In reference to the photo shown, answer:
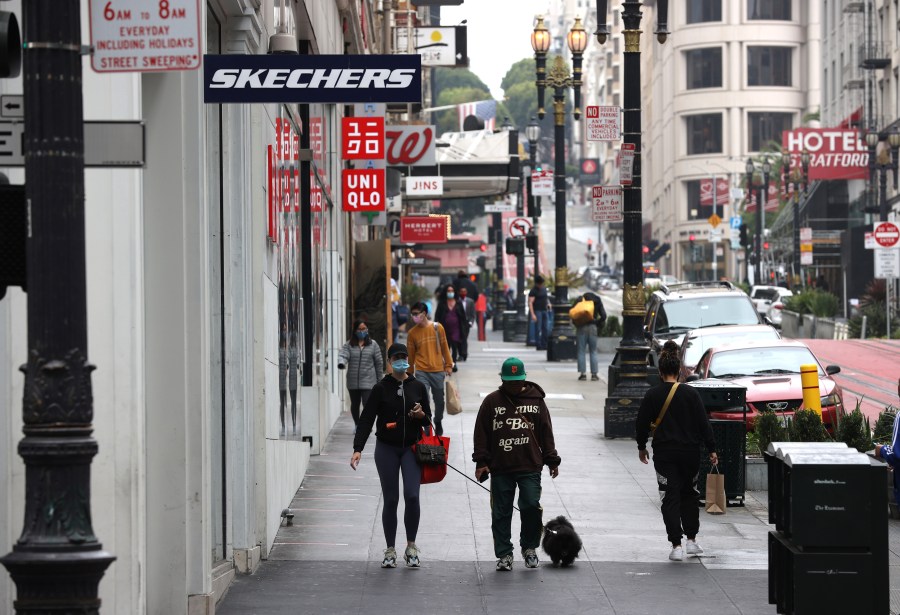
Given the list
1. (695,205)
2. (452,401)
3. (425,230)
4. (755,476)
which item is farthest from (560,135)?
(695,205)

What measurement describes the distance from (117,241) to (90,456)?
3.20 metres

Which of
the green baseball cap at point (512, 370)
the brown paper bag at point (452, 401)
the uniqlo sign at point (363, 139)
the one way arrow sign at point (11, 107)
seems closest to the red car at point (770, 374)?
the brown paper bag at point (452, 401)

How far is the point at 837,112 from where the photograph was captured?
3159 inches

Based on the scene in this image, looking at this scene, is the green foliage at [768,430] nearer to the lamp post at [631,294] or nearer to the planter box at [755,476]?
the planter box at [755,476]

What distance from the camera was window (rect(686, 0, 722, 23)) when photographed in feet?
378

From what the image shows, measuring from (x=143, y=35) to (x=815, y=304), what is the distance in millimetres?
45718

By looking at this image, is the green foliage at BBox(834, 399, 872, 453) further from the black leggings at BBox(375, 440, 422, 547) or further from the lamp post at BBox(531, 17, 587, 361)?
the lamp post at BBox(531, 17, 587, 361)

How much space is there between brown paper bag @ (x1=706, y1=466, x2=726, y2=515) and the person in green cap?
8.87 feet

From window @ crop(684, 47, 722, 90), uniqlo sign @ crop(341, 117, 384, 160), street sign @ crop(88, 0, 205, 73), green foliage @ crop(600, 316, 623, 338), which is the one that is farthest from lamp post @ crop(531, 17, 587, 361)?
window @ crop(684, 47, 722, 90)

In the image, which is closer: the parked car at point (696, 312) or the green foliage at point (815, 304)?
the parked car at point (696, 312)

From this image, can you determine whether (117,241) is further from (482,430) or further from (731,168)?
(731,168)

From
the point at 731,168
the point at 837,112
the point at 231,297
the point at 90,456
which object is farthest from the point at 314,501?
the point at 731,168

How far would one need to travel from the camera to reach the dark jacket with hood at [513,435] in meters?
11.8

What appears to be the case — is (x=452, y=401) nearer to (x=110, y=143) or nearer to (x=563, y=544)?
(x=563, y=544)
